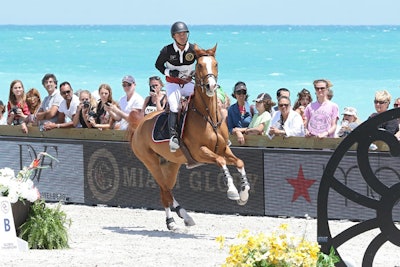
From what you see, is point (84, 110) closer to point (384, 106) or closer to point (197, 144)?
point (197, 144)

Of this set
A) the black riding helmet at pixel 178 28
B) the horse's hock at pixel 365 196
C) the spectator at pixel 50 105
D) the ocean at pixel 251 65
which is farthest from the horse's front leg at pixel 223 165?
the ocean at pixel 251 65

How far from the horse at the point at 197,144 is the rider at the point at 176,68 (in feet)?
0.62

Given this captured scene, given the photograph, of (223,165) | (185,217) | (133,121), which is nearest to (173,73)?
(223,165)

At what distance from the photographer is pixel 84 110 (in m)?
16.7

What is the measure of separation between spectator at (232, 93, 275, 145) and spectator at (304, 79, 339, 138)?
559 mm

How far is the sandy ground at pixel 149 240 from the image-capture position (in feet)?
35.9

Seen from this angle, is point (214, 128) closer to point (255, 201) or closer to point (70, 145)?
point (255, 201)

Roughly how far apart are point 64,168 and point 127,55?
260ft

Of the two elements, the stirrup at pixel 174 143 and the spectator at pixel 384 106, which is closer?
the spectator at pixel 384 106

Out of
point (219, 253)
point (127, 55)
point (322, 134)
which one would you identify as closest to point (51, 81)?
point (322, 134)

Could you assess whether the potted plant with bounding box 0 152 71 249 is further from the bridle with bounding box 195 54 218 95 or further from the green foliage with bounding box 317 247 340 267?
the green foliage with bounding box 317 247 340 267

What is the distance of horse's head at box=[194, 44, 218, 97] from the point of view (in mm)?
13055

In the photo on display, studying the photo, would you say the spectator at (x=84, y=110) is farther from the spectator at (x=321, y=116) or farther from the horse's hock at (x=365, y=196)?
the horse's hock at (x=365, y=196)

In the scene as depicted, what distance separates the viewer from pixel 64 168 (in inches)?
657
